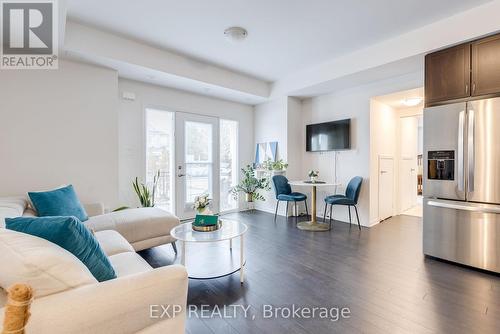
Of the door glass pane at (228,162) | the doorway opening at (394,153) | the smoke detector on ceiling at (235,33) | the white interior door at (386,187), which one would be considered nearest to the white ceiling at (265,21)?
the smoke detector on ceiling at (235,33)

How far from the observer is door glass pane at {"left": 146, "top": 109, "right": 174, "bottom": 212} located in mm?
4371

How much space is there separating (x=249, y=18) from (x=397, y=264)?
328cm

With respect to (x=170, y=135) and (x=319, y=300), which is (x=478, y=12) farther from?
(x=170, y=135)

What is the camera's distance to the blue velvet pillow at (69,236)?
48.3 inches

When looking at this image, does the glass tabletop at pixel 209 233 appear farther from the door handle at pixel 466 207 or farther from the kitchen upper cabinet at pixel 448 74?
the kitchen upper cabinet at pixel 448 74

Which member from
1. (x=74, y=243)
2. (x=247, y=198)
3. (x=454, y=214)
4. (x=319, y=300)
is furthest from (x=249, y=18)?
(x=247, y=198)

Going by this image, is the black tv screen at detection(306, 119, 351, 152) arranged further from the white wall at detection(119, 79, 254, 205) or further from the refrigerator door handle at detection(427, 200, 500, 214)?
the white wall at detection(119, 79, 254, 205)

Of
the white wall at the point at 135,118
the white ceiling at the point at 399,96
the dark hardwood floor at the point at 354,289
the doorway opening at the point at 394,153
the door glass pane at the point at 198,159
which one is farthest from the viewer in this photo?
the door glass pane at the point at 198,159

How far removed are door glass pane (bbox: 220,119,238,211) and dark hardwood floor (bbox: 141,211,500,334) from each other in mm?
2051

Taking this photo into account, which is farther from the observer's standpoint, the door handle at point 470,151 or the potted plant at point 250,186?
the potted plant at point 250,186

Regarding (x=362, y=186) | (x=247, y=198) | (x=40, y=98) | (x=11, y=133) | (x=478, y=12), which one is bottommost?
(x=247, y=198)

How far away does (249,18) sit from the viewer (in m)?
2.82

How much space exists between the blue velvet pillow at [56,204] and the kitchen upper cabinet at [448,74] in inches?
168

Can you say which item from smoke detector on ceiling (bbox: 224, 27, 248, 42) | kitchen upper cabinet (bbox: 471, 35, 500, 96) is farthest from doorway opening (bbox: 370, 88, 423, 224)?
smoke detector on ceiling (bbox: 224, 27, 248, 42)
